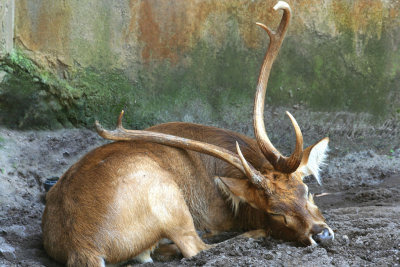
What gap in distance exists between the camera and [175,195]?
13.6 ft

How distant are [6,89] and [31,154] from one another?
77 cm

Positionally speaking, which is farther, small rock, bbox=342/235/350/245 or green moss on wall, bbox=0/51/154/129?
green moss on wall, bbox=0/51/154/129

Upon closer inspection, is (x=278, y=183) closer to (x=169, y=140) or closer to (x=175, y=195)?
(x=175, y=195)

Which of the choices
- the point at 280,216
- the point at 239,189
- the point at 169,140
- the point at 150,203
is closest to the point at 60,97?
the point at 169,140

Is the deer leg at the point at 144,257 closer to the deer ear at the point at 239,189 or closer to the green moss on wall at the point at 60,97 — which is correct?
the deer ear at the point at 239,189

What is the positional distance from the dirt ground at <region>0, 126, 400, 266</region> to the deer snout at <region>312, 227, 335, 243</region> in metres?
0.05

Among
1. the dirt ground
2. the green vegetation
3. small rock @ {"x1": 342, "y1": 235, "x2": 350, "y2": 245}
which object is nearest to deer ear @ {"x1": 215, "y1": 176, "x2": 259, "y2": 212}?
the dirt ground

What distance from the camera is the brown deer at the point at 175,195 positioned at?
377 centimetres

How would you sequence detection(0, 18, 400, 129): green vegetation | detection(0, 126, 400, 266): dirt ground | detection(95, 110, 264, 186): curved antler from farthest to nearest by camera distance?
1. detection(0, 18, 400, 129): green vegetation
2. detection(95, 110, 264, 186): curved antler
3. detection(0, 126, 400, 266): dirt ground

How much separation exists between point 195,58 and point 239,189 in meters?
2.55

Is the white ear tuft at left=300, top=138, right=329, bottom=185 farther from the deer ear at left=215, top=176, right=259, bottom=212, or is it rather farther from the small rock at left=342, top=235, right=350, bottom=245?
the small rock at left=342, top=235, right=350, bottom=245

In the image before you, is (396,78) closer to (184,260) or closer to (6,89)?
(184,260)

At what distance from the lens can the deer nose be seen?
151 inches

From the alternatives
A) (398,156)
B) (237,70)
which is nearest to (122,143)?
(237,70)
